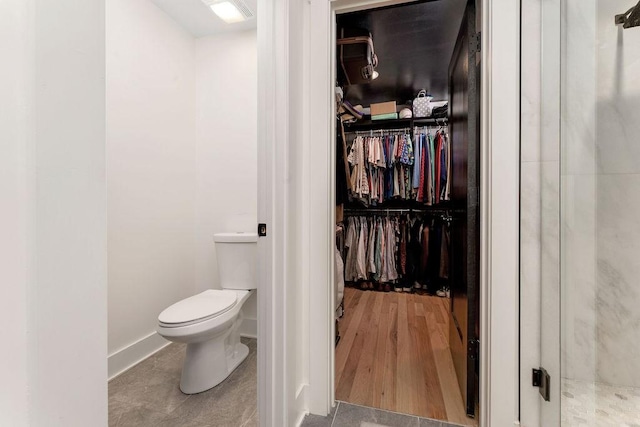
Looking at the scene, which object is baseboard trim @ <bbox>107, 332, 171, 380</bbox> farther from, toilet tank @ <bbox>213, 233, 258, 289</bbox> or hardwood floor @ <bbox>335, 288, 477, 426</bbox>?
hardwood floor @ <bbox>335, 288, 477, 426</bbox>

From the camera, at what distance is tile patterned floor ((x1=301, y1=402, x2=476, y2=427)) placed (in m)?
1.28

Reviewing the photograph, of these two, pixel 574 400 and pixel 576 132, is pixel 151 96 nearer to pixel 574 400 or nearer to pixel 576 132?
pixel 576 132

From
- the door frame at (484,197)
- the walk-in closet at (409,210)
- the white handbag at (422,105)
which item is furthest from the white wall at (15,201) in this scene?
the white handbag at (422,105)

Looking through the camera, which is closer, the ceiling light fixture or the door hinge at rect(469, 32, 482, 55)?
the door hinge at rect(469, 32, 482, 55)

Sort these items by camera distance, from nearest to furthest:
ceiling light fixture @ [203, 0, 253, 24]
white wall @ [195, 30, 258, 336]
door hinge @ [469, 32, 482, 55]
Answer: door hinge @ [469, 32, 482, 55]
ceiling light fixture @ [203, 0, 253, 24]
white wall @ [195, 30, 258, 336]

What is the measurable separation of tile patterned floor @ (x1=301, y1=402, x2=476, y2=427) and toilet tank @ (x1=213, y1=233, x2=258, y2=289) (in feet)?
3.03

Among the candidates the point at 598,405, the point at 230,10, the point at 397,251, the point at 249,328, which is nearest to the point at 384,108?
the point at 397,251

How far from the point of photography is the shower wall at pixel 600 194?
951mm

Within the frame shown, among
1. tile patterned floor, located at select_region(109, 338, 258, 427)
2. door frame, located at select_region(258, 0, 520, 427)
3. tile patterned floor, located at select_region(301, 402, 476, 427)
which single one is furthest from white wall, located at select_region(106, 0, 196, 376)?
tile patterned floor, located at select_region(301, 402, 476, 427)

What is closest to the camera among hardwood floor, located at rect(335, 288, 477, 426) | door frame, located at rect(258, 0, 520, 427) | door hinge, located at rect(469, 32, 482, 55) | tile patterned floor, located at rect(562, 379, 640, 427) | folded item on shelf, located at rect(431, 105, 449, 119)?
tile patterned floor, located at rect(562, 379, 640, 427)

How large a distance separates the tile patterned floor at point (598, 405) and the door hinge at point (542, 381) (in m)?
0.05

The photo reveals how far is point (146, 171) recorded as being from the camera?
1.90 meters

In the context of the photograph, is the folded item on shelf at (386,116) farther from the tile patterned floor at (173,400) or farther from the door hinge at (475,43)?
the tile patterned floor at (173,400)

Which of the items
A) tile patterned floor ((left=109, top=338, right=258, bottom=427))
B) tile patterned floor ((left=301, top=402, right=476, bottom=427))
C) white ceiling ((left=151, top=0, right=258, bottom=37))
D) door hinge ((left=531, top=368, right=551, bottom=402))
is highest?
white ceiling ((left=151, top=0, right=258, bottom=37))
